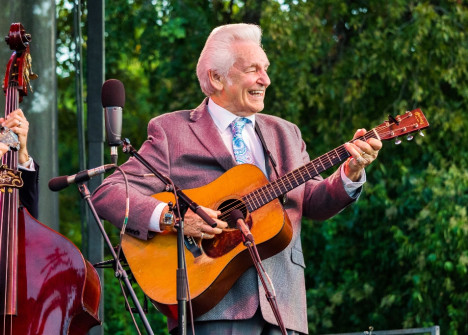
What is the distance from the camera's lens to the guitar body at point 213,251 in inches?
167

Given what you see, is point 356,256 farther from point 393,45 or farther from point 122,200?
point 122,200

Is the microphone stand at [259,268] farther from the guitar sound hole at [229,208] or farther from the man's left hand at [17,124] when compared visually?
the man's left hand at [17,124]

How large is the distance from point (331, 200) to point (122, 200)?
3.17 ft

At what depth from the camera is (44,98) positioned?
5.46 meters

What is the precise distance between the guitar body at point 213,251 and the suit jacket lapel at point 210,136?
0.07 meters

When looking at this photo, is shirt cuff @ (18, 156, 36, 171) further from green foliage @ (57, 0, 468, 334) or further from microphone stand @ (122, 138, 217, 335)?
green foliage @ (57, 0, 468, 334)

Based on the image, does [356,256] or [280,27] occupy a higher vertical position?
[280,27]

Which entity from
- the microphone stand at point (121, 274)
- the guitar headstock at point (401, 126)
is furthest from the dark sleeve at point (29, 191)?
the guitar headstock at point (401, 126)

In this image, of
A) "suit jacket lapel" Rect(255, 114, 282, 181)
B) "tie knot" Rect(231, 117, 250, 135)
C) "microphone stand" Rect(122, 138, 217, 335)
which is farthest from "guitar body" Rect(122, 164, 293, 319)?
"microphone stand" Rect(122, 138, 217, 335)

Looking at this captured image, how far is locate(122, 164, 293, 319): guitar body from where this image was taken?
4238 mm

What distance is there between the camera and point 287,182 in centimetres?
443

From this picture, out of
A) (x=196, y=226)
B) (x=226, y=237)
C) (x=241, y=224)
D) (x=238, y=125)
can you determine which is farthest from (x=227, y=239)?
(x=238, y=125)

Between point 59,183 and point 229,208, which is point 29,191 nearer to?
point 59,183

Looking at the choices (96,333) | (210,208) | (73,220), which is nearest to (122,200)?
(210,208)
